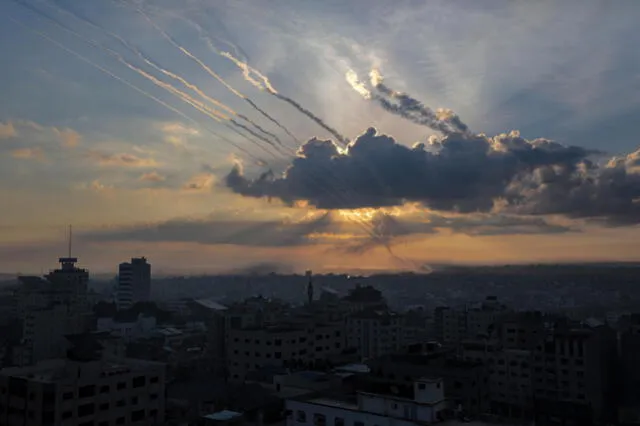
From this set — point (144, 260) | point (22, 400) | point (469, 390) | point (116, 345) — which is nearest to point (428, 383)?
point (469, 390)

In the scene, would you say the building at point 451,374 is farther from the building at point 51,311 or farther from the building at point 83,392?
the building at point 51,311

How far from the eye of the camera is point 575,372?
47156 millimetres

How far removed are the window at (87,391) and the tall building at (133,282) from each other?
140529 mm

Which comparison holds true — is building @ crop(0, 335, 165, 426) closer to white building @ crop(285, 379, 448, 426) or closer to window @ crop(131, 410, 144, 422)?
window @ crop(131, 410, 144, 422)

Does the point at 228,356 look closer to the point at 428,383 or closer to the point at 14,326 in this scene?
the point at 428,383

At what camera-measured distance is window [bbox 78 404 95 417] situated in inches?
1207

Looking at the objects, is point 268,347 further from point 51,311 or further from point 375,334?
point 51,311

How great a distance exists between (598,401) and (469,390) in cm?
1659

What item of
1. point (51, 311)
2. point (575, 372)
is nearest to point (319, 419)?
Result: point (575, 372)

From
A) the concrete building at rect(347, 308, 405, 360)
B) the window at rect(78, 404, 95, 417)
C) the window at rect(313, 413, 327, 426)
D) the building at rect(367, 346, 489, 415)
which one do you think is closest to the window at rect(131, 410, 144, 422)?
the window at rect(78, 404, 95, 417)

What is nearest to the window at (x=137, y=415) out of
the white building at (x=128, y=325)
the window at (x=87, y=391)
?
the window at (x=87, y=391)

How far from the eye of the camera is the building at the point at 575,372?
46656 millimetres

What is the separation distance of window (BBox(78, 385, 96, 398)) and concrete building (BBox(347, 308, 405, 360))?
48.1 meters

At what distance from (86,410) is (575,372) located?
36.2m
